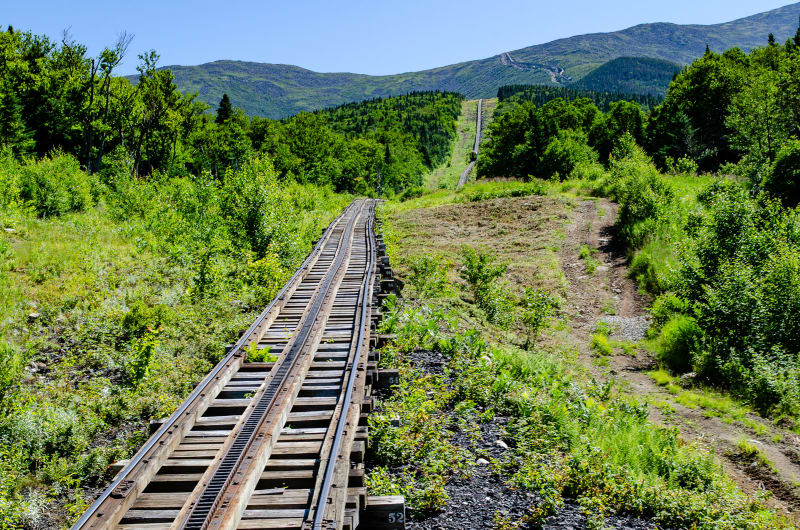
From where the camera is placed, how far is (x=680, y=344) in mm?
14711

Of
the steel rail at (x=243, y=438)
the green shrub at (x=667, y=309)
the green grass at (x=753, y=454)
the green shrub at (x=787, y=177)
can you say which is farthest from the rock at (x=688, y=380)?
the green shrub at (x=787, y=177)

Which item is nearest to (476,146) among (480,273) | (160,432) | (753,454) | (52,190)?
(480,273)

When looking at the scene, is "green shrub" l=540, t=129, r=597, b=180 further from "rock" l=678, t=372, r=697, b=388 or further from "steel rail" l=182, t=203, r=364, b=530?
"steel rail" l=182, t=203, r=364, b=530

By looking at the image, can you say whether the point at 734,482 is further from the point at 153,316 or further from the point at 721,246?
the point at 153,316

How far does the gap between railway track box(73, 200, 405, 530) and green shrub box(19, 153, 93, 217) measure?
50.5 ft

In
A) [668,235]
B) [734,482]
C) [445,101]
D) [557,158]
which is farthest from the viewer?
[445,101]

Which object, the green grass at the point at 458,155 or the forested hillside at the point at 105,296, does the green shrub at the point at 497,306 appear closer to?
the forested hillside at the point at 105,296

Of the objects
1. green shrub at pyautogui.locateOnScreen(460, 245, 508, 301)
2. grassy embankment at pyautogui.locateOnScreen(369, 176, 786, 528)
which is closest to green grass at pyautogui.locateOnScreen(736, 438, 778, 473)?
grassy embankment at pyautogui.locateOnScreen(369, 176, 786, 528)

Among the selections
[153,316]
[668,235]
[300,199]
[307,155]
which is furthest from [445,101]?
[153,316]

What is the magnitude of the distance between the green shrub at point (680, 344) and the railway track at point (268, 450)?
929 centimetres

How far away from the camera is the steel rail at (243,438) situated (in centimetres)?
518

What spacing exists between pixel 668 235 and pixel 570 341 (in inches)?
376

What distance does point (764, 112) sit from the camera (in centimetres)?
3431

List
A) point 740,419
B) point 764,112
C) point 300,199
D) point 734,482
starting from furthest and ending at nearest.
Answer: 1. point 300,199
2. point 764,112
3. point 740,419
4. point 734,482
